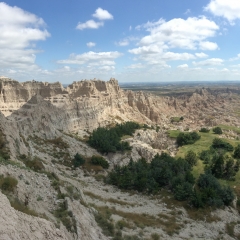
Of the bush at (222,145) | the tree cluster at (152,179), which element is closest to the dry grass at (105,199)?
the tree cluster at (152,179)

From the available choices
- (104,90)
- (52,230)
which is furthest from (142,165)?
(104,90)

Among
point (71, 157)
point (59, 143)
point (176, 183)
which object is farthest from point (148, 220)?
point (59, 143)

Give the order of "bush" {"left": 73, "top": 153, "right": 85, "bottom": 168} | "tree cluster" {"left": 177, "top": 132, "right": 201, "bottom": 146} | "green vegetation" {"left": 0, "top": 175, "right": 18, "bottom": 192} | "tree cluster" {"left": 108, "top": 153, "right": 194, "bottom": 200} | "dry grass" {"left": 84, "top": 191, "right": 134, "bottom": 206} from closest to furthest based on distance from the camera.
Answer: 1. "green vegetation" {"left": 0, "top": 175, "right": 18, "bottom": 192}
2. "dry grass" {"left": 84, "top": 191, "right": 134, "bottom": 206}
3. "tree cluster" {"left": 108, "top": 153, "right": 194, "bottom": 200}
4. "bush" {"left": 73, "top": 153, "right": 85, "bottom": 168}
5. "tree cluster" {"left": 177, "top": 132, "right": 201, "bottom": 146}

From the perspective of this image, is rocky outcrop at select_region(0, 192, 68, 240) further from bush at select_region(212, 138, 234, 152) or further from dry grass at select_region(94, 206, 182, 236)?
bush at select_region(212, 138, 234, 152)

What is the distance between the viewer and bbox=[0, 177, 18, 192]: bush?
12172mm

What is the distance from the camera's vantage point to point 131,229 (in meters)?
18.0

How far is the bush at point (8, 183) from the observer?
12172mm

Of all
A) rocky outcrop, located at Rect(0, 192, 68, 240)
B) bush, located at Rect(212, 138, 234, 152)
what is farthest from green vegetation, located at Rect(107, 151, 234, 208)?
rocky outcrop, located at Rect(0, 192, 68, 240)

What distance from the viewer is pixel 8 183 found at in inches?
488

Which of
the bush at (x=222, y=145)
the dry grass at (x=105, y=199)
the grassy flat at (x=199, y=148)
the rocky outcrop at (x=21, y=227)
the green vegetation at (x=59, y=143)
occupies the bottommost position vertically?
the grassy flat at (x=199, y=148)

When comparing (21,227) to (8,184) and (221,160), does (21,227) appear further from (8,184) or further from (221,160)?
(221,160)

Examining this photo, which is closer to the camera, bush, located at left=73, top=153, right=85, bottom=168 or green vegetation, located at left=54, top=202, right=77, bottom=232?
green vegetation, located at left=54, top=202, right=77, bottom=232

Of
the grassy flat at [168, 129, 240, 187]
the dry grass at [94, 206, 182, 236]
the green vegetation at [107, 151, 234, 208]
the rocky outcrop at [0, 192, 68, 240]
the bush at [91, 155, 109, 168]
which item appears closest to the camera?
the rocky outcrop at [0, 192, 68, 240]

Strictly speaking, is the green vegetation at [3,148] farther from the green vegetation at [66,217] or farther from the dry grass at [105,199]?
the dry grass at [105,199]
